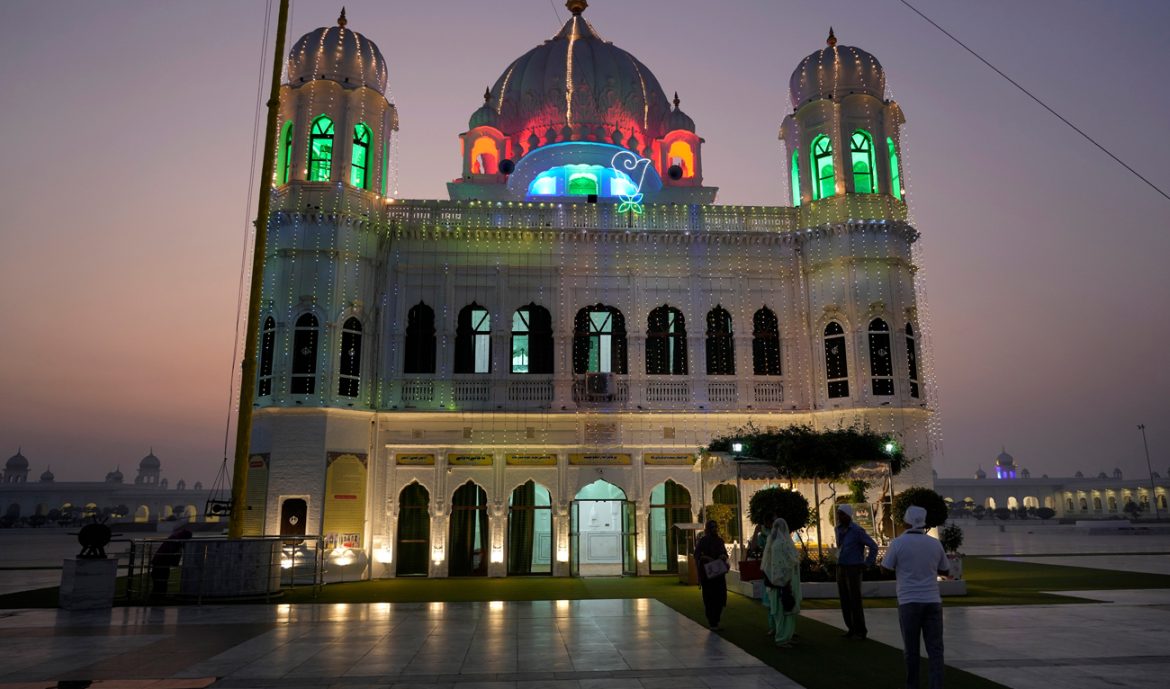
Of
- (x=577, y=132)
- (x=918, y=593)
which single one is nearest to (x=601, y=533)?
(x=577, y=132)

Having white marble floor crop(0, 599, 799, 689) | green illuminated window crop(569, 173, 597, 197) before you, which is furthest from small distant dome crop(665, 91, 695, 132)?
white marble floor crop(0, 599, 799, 689)

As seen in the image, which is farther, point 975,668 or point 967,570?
point 967,570

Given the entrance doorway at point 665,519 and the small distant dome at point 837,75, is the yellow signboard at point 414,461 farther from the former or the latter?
the small distant dome at point 837,75

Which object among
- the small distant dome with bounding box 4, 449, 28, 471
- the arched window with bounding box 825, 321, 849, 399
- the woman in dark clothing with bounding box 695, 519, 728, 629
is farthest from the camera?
the small distant dome with bounding box 4, 449, 28, 471

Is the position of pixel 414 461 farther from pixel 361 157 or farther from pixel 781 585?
pixel 781 585

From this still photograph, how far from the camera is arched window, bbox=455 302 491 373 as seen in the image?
81.2 ft

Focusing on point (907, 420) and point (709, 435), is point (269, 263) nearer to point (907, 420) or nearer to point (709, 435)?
point (709, 435)

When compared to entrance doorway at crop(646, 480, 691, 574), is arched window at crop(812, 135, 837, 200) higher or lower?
higher

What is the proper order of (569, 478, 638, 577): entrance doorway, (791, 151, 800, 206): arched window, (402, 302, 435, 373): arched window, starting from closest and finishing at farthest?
(569, 478, 638, 577): entrance doorway < (402, 302, 435, 373): arched window < (791, 151, 800, 206): arched window

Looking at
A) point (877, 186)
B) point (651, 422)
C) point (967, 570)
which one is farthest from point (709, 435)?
point (877, 186)

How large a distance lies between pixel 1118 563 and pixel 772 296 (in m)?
13.0

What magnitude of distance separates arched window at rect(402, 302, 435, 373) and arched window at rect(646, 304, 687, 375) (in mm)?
6828

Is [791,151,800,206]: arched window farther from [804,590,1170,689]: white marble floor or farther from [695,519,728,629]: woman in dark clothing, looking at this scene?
[695,519,728,629]: woman in dark clothing

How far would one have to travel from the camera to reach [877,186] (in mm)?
25516
